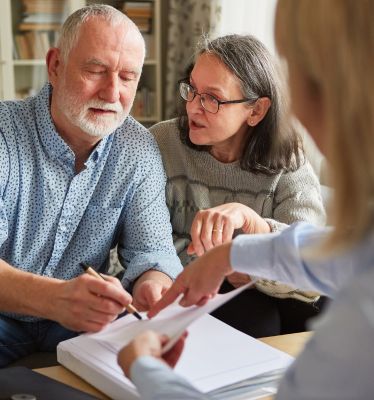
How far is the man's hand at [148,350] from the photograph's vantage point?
2.97 feet

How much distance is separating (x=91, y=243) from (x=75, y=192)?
0.46 feet

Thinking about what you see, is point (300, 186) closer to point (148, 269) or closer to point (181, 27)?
point (148, 269)

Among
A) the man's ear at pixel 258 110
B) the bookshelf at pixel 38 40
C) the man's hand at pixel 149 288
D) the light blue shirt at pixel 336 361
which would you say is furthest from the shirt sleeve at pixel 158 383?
the bookshelf at pixel 38 40

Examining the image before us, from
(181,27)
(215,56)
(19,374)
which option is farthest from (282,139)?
(181,27)

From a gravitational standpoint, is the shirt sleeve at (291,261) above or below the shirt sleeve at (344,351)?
below

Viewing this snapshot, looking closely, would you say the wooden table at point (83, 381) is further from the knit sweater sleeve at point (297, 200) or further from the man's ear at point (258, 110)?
the man's ear at point (258, 110)

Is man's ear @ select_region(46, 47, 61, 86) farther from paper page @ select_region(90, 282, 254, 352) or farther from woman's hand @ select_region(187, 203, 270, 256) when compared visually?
paper page @ select_region(90, 282, 254, 352)

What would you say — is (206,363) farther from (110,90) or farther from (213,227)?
(110,90)

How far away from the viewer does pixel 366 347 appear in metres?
0.69

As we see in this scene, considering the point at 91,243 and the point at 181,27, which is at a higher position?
the point at 181,27

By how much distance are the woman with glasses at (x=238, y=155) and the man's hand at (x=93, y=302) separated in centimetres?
60

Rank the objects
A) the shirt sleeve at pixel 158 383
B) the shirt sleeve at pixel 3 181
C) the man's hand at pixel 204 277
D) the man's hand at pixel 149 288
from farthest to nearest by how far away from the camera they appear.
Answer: the shirt sleeve at pixel 3 181
the man's hand at pixel 149 288
the man's hand at pixel 204 277
the shirt sleeve at pixel 158 383

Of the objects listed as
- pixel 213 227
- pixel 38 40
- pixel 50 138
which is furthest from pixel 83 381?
pixel 38 40

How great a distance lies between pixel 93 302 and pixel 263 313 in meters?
0.68
